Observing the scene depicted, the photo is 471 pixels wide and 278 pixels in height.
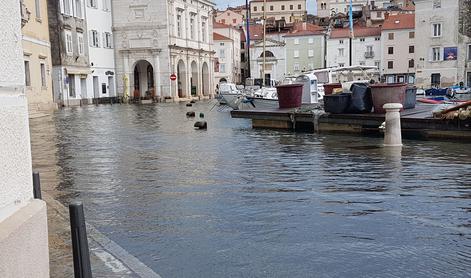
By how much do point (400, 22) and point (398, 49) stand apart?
3.99m

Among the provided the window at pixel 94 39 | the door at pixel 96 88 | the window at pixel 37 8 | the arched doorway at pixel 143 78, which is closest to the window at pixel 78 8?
the window at pixel 94 39

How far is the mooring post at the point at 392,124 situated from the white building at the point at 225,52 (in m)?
80.4

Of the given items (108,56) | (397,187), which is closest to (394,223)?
(397,187)

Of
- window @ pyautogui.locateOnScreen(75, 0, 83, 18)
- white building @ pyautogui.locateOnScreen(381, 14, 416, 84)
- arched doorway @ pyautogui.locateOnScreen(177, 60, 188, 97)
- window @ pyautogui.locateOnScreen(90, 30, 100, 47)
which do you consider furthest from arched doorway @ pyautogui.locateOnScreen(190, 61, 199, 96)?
white building @ pyautogui.locateOnScreen(381, 14, 416, 84)

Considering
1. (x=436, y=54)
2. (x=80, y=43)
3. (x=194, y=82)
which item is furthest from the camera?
(x=194, y=82)

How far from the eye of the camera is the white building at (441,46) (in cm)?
6072

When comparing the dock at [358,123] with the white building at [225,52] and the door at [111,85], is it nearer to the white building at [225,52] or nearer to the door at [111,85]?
the door at [111,85]

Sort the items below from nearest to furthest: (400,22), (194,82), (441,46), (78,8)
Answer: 1. (78,8)
2. (441,46)
3. (194,82)
4. (400,22)

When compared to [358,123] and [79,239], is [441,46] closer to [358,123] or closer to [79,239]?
[358,123]

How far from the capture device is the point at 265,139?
1764 centimetres

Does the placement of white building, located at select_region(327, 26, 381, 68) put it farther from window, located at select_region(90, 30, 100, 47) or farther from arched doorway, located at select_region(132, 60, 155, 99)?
window, located at select_region(90, 30, 100, 47)

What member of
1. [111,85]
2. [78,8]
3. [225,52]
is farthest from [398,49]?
[78,8]

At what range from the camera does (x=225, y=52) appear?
96062mm

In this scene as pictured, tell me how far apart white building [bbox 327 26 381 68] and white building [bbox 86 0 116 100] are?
40.4 m
